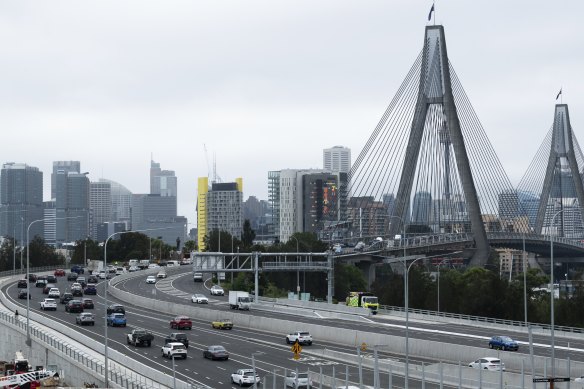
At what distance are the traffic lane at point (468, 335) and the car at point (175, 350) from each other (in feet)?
48.3

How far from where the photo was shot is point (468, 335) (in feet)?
246

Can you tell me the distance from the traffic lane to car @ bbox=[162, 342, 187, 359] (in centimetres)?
1471

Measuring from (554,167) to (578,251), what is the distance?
13.6 m

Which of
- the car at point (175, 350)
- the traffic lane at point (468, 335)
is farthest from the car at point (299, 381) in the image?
the car at point (175, 350)

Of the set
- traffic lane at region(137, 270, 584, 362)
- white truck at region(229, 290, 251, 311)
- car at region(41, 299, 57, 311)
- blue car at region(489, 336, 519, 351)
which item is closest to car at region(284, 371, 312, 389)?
traffic lane at region(137, 270, 584, 362)

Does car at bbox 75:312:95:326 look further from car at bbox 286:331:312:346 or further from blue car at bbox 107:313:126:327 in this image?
car at bbox 286:331:312:346

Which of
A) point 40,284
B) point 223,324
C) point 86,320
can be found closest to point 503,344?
point 223,324

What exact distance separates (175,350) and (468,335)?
20.4 metres

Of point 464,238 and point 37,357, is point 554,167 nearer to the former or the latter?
point 464,238

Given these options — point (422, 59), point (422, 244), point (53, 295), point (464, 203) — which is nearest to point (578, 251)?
point (422, 244)

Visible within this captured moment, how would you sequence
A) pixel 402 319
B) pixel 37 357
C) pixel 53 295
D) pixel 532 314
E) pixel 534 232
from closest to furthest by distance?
1. pixel 37 357
2. pixel 402 319
3. pixel 532 314
4. pixel 53 295
5. pixel 534 232

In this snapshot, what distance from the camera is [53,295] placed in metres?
117

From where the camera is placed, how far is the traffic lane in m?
63.9

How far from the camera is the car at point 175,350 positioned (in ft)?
217
